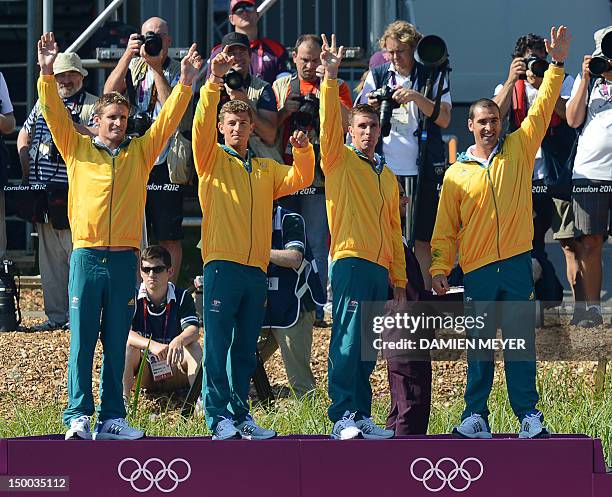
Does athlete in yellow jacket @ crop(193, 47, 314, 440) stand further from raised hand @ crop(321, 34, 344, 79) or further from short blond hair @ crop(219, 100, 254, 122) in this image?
raised hand @ crop(321, 34, 344, 79)

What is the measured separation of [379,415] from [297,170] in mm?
1721

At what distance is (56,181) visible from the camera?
10594 mm

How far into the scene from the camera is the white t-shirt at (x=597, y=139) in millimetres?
10227

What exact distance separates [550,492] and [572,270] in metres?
3.00

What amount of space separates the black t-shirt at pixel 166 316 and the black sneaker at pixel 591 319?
8.46 feet

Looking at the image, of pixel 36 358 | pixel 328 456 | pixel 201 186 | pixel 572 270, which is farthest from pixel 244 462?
pixel 572 270

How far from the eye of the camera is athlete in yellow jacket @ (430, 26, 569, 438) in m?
8.11

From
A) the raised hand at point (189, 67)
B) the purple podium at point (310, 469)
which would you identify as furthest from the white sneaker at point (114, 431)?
the raised hand at point (189, 67)

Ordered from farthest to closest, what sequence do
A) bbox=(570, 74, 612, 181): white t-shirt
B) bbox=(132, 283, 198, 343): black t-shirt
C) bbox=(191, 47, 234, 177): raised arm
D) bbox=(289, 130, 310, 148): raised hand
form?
bbox=(570, 74, 612, 181): white t-shirt < bbox=(132, 283, 198, 343): black t-shirt < bbox=(289, 130, 310, 148): raised hand < bbox=(191, 47, 234, 177): raised arm

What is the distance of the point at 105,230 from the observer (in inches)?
319

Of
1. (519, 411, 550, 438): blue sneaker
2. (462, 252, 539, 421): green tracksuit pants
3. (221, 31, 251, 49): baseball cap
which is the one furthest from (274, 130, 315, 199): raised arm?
(221, 31, 251, 49): baseball cap

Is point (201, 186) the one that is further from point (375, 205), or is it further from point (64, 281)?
point (64, 281)

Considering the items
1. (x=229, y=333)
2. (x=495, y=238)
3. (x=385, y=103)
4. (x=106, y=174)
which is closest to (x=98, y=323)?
(x=229, y=333)

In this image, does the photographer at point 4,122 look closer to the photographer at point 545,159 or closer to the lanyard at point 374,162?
the lanyard at point 374,162
